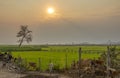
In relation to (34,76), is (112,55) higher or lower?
higher

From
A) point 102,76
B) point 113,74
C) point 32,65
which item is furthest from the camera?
point 32,65

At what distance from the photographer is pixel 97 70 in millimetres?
18953

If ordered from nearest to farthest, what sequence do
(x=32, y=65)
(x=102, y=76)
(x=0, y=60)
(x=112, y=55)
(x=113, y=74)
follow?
(x=113, y=74), (x=102, y=76), (x=112, y=55), (x=32, y=65), (x=0, y=60)

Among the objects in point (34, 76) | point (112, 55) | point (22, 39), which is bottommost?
point (34, 76)

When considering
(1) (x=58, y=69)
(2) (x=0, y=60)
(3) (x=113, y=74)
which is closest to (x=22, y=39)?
(2) (x=0, y=60)

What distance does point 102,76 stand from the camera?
1848cm

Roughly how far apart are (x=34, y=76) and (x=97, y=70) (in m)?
4.57

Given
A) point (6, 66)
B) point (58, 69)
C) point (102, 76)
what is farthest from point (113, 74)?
point (6, 66)

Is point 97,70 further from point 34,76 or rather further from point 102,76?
point 34,76

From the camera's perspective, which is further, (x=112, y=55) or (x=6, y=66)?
(x=6, y=66)

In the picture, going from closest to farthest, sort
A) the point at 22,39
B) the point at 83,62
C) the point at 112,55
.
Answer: the point at 112,55, the point at 83,62, the point at 22,39

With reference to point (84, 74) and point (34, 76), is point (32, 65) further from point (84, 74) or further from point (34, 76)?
point (84, 74)

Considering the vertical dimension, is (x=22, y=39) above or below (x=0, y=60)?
above

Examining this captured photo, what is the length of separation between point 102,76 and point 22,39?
78902mm
